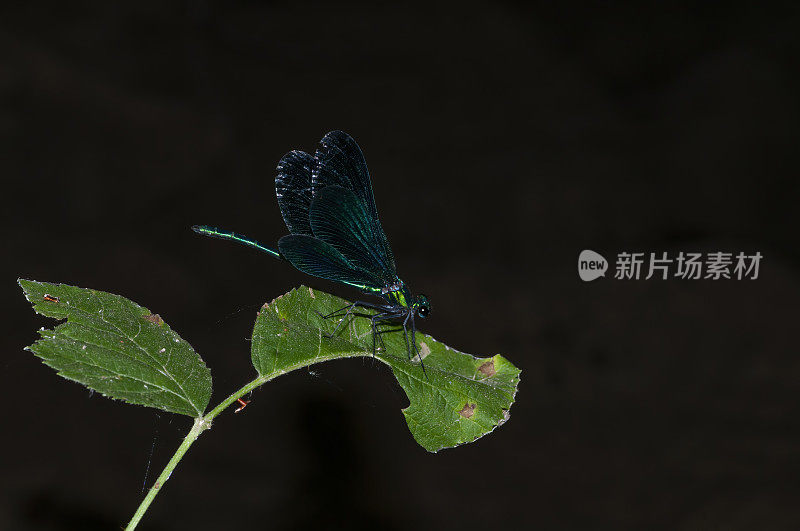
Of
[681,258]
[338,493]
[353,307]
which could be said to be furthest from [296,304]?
[681,258]

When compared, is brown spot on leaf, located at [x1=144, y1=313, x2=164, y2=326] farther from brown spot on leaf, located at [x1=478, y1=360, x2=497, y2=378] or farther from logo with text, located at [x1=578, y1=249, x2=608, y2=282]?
logo with text, located at [x1=578, y1=249, x2=608, y2=282]

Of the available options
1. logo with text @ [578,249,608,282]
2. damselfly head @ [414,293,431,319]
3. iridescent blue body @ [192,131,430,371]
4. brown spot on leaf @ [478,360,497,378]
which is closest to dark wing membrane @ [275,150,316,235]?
iridescent blue body @ [192,131,430,371]

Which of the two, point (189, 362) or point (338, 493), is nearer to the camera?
point (189, 362)

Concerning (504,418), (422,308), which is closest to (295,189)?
(422,308)

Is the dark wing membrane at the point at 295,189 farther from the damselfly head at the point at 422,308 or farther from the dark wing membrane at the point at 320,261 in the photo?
the damselfly head at the point at 422,308

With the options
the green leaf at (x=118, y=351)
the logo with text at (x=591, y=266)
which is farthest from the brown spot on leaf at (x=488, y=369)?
the logo with text at (x=591, y=266)

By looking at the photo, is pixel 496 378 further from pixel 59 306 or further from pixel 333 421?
pixel 333 421
